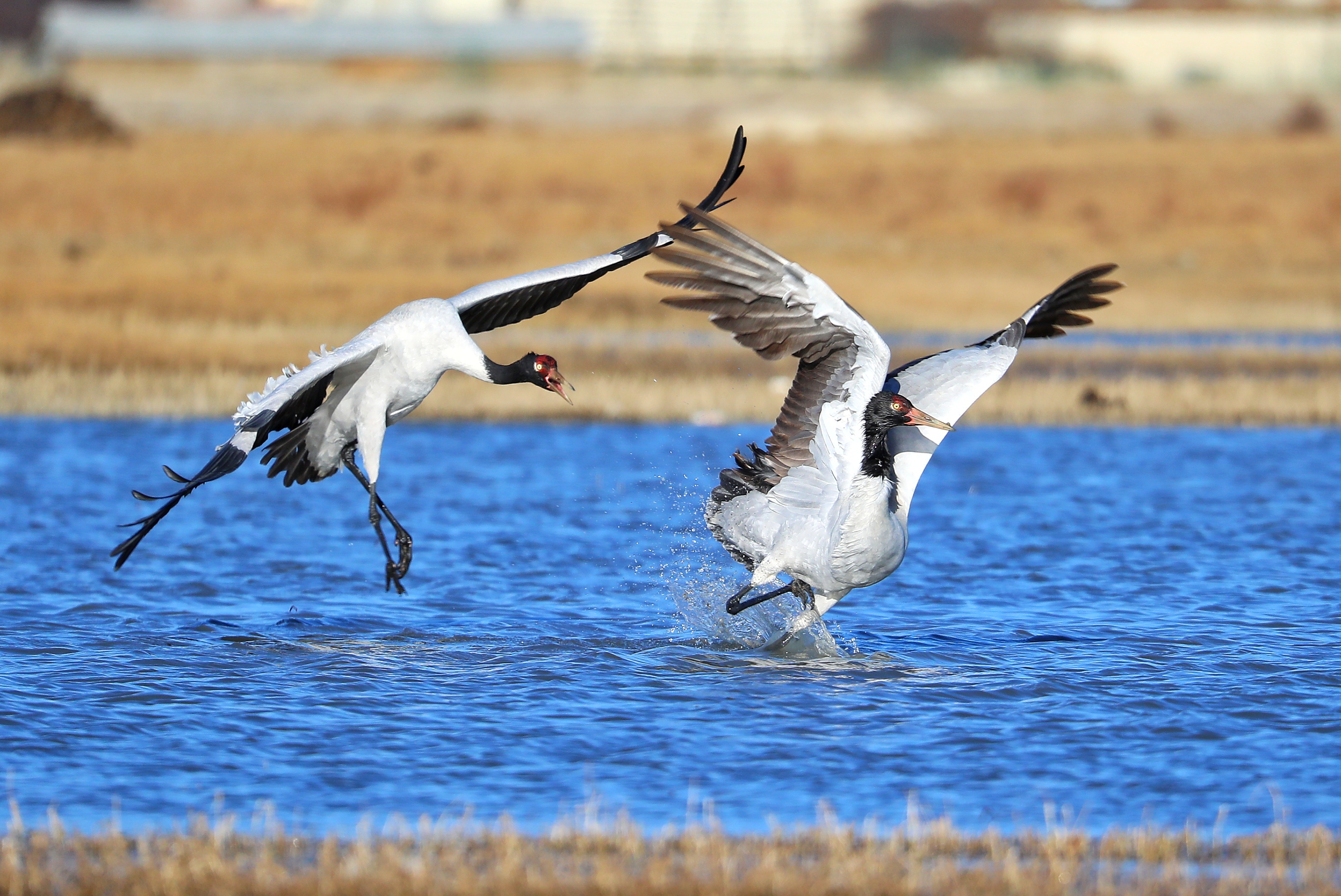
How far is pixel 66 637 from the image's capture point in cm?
857

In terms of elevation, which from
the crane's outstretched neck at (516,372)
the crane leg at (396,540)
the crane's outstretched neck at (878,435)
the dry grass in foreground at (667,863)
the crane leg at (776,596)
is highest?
the crane's outstretched neck at (516,372)

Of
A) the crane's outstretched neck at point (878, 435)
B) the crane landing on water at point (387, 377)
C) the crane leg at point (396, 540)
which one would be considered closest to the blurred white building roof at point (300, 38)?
the crane landing on water at point (387, 377)

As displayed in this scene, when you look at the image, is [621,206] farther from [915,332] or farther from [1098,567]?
[1098,567]

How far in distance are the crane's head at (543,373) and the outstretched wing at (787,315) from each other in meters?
Result: 1.05

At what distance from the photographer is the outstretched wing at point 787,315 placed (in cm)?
746

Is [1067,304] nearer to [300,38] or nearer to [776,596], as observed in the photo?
[776,596]

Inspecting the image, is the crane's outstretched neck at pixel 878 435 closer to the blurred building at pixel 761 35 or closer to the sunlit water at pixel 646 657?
the sunlit water at pixel 646 657

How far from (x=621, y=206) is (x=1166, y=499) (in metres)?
20.1

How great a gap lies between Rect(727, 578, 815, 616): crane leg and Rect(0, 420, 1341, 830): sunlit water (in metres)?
0.20

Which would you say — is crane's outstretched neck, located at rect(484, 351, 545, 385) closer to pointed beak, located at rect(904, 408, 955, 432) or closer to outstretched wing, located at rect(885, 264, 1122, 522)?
outstretched wing, located at rect(885, 264, 1122, 522)

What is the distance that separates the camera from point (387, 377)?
870 centimetres

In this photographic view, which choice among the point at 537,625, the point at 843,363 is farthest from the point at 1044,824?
the point at 537,625

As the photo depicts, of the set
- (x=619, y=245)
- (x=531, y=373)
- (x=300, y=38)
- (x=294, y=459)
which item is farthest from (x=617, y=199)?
(x=300, y=38)

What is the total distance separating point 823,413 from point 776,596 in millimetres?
1168
